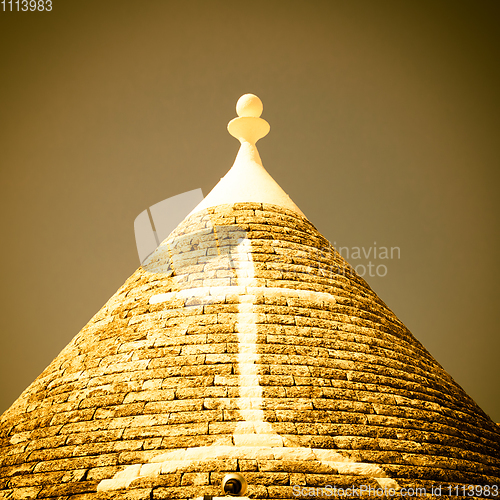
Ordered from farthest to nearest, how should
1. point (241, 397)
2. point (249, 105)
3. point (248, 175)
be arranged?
point (249, 105) < point (248, 175) < point (241, 397)

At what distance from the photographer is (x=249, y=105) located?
6676mm

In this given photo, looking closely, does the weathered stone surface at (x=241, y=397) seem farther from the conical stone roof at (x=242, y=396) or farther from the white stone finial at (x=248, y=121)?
the white stone finial at (x=248, y=121)

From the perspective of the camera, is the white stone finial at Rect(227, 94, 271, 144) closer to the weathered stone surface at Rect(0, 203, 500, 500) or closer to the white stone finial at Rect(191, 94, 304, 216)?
the white stone finial at Rect(191, 94, 304, 216)

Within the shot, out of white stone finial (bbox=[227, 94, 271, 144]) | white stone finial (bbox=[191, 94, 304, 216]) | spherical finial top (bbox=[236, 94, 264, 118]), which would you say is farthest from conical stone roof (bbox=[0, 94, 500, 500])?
spherical finial top (bbox=[236, 94, 264, 118])

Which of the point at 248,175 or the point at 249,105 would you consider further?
the point at 249,105

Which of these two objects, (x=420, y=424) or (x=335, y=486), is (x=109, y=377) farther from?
(x=420, y=424)

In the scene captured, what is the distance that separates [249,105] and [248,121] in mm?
263

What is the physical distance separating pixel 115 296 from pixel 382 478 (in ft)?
11.9

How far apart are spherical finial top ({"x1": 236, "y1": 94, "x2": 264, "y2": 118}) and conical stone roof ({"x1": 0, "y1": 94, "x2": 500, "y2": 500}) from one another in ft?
8.56

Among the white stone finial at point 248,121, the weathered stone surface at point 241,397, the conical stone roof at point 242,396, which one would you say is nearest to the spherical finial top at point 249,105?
the white stone finial at point 248,121

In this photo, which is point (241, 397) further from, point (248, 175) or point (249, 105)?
point (249, 105)

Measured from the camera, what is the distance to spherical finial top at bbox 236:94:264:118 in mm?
6664

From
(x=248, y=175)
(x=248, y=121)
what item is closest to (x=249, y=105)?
(x=248, y=121)

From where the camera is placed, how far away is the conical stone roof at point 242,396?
307 cm
